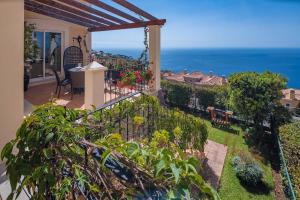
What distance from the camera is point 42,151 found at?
194cm

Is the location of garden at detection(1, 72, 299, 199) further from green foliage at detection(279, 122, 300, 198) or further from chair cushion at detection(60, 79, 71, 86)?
chair cushion at detection(60, 79, 71, 86)

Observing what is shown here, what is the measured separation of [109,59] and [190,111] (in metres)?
9.91

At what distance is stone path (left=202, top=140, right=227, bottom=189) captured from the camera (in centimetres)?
895

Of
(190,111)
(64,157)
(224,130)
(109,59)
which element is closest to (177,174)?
(64,157)

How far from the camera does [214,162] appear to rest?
1027 centimetres

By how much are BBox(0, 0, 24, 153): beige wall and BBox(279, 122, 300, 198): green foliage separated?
674cm

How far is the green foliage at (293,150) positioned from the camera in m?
7.30

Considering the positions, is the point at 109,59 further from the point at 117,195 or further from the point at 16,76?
the point at 117,195

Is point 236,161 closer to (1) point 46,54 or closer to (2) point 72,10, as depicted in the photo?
(2) point 72,10

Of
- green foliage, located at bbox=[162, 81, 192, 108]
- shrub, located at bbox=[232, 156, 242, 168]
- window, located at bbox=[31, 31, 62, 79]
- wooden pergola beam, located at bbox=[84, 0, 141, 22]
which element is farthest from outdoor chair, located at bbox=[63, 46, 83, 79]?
green foliage, located at bbox=[162, 81, 192, 108]

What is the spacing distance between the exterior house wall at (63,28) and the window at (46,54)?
24cm

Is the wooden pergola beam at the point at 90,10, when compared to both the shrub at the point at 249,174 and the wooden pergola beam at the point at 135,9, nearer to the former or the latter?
the wooden pergola beam at the point at 135,9

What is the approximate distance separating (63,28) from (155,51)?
4.30 meters

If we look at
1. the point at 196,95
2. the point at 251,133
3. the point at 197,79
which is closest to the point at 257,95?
the point at 251,133
